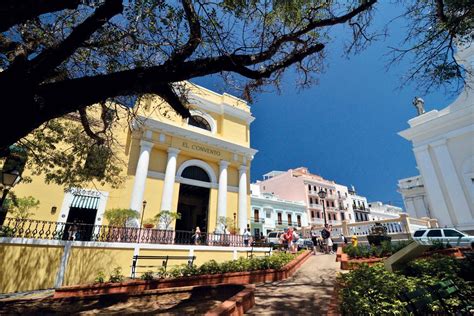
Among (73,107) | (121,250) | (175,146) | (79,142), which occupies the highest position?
(175,146)

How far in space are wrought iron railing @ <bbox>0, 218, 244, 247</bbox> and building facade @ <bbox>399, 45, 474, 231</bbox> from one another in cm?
1485

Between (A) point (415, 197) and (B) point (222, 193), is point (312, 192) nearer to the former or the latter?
(A) point (415, 197)

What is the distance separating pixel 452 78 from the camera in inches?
252

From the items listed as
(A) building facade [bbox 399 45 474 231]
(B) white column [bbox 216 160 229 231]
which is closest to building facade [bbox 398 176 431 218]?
(A) building facade [bbox 399 45 474 231]

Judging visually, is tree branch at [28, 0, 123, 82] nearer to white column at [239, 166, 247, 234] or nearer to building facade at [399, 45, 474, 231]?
white column at [239, 166, 247, 234]

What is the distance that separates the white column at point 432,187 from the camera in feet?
57.5

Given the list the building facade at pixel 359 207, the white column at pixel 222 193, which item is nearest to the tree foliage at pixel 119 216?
the white column at pixel 222 193

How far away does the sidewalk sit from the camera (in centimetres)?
482

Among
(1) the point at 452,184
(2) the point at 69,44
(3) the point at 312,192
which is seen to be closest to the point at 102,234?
(2) the point at 69,44

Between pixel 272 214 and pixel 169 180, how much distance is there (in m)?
24.5

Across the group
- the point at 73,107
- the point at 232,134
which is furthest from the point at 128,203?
the point at 73,107

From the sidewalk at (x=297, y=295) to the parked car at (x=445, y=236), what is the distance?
7812mm

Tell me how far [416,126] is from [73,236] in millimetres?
24086

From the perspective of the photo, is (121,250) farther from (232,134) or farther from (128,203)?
(232,134)
